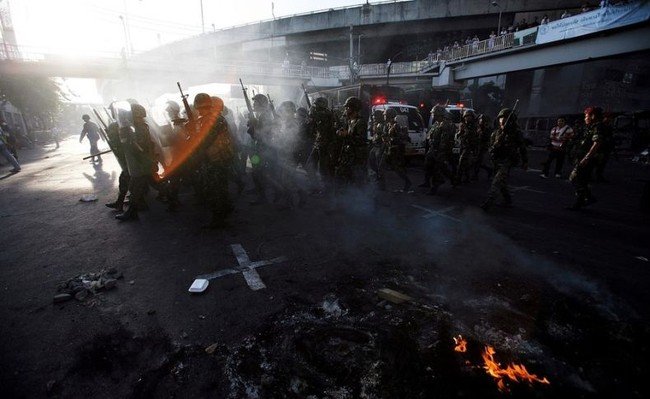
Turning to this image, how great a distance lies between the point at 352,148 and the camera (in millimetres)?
6398

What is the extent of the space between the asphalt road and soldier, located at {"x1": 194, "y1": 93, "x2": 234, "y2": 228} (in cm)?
61

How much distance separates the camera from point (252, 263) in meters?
4.21

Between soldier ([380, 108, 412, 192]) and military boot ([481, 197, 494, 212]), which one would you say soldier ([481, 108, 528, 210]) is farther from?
soldier ([380, 108, 412, 192])

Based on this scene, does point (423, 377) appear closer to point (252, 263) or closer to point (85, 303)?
point (252, 263)

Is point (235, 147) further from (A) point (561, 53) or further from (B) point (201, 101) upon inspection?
(A) point (561, 53)

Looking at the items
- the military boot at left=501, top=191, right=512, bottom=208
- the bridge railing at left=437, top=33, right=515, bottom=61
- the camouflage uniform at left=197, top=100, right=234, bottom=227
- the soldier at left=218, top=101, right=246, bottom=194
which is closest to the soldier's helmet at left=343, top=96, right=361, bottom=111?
the camouflage uniform at left=197, top=100, right=234, bottom=227

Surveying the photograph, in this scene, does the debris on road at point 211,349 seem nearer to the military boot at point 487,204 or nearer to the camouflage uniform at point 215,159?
the camouflage uniform at point 215,159

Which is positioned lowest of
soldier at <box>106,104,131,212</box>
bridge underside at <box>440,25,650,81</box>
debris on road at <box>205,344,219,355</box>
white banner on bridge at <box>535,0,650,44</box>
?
debris on road at <box>205,344,219,355</box>

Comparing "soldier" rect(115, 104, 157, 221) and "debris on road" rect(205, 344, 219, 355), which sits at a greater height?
"soldier" rect(115, 104, 157, 221)

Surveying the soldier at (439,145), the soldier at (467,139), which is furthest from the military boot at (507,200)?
the soldier at (467,139)

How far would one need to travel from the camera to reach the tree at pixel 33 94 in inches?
962

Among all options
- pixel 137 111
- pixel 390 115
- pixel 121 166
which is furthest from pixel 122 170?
pixel 390 115

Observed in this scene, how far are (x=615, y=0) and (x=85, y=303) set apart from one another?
23.1 m

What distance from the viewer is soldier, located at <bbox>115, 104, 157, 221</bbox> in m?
5.66
